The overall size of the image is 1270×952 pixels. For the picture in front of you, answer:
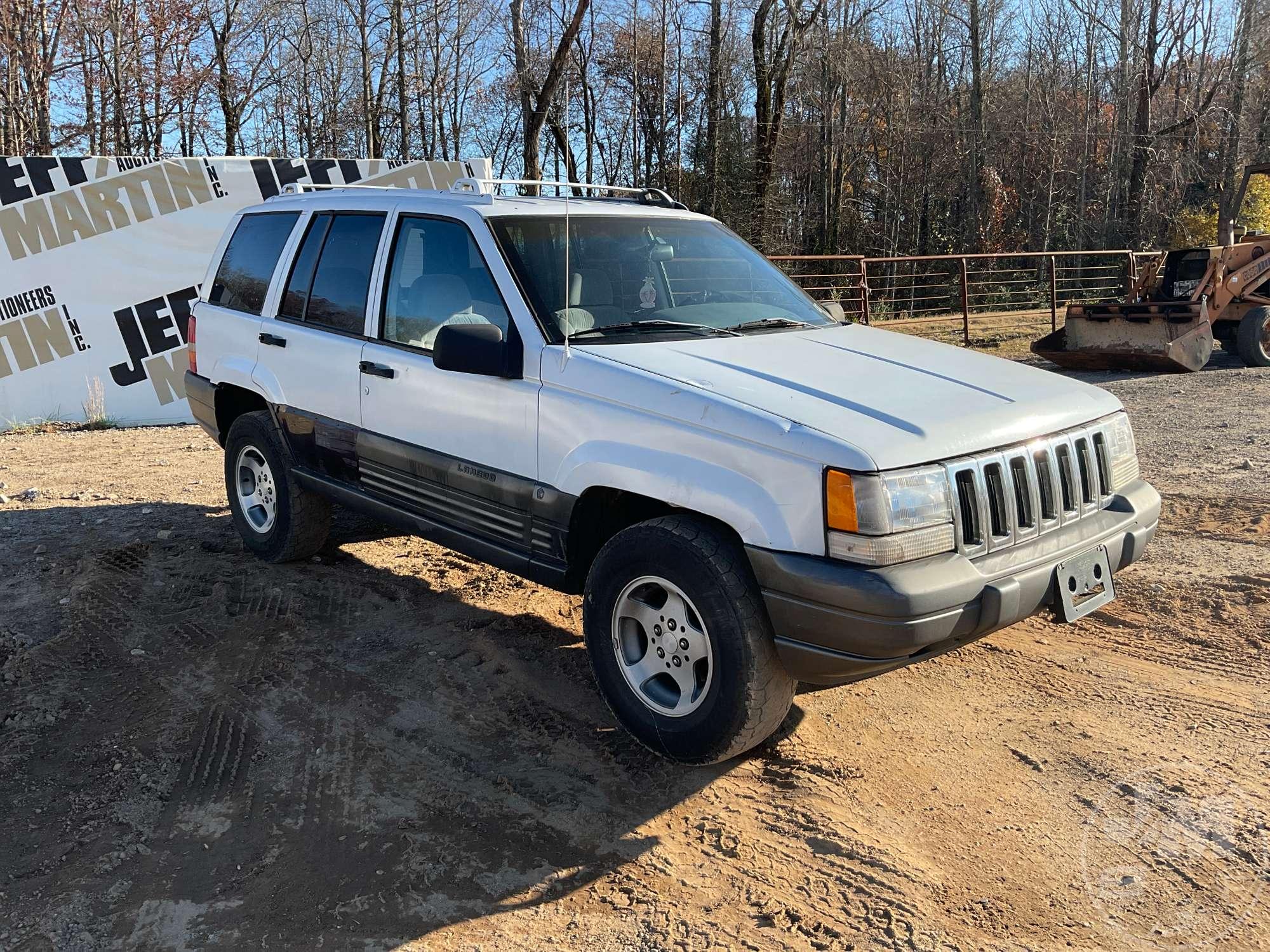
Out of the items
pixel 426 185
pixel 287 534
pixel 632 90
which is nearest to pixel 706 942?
pixel 287 534

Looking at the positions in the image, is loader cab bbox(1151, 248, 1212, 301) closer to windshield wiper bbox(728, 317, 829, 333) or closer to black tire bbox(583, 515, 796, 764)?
windshield wiper bbox(728, 317, 829, 333)

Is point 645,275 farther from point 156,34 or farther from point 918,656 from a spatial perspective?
point 156,34

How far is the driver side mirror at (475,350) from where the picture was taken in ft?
12.5

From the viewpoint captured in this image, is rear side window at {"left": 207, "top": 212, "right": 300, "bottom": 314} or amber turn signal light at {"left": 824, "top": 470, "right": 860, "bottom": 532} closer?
amber turn signal light at {"left": 824, "top": 470, "right": 860, "bottom": 532}

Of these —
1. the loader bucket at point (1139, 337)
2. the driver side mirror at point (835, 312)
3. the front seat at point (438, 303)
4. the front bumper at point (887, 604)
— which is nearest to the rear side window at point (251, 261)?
the front seat at point (438, 303)

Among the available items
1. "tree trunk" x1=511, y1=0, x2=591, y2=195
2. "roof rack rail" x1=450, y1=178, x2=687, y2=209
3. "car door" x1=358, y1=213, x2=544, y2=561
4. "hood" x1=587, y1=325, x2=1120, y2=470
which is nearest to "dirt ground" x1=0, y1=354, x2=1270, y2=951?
"car door" x1=358, y1=213, x2=544, y2=561

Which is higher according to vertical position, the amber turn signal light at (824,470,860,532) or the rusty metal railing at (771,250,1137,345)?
the rusty metal railing at (771,250,1137,345)

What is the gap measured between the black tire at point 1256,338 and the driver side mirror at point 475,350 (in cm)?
1330

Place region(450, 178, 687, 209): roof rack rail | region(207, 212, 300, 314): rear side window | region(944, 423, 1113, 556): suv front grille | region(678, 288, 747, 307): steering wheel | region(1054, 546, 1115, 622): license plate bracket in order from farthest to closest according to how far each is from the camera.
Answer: region(207, 212, 300, 314): rear side window < region(450, 178, 687, 209): roof rack rail < region(678, 288, 747, 307): steering wheel < region(1054, 546, 1115, 622): license plate bracket < region(944, 423, 1113, 556): suv front grille

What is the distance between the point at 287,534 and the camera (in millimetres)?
5598

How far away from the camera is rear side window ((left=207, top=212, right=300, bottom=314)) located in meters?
5.51

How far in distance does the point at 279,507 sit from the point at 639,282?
8.42 ft

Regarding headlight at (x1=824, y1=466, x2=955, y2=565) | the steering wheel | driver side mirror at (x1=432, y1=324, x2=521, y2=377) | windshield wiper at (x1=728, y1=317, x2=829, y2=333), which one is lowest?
headlight at (x1=824, y1=466, x2=955, y2=565)

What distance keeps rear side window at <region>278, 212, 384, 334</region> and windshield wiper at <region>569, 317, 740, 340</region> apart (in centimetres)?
135
